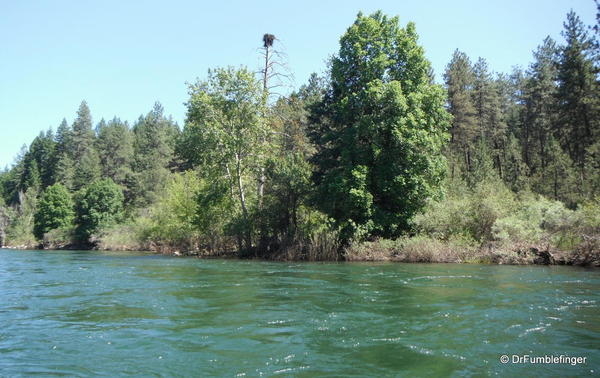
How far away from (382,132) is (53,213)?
216ft

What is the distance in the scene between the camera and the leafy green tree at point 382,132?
28203mm

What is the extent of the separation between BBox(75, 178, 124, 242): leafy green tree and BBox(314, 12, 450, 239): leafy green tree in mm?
47359

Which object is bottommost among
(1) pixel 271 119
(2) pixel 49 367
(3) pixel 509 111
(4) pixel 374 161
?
(2) pixel 49 367

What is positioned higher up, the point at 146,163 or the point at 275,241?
the point at 146,163

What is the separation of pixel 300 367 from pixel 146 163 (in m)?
89.5

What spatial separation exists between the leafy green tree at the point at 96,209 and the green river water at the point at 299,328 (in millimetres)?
55416

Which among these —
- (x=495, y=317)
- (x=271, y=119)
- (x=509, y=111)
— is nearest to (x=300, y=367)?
(x=495, y=317)

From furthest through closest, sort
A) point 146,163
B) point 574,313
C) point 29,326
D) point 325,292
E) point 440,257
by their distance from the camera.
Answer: point 146,163 < point 440,257 < point 325,292 < point 574,313 < point 29,326

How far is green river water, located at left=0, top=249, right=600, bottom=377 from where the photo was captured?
6527 millimetres

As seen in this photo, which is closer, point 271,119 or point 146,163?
point 271,119

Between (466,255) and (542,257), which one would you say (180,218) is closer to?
(466,255)

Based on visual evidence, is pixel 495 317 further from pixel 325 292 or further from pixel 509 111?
pixel 509 111

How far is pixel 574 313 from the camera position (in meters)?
9.91

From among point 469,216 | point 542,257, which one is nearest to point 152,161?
point 469,216
